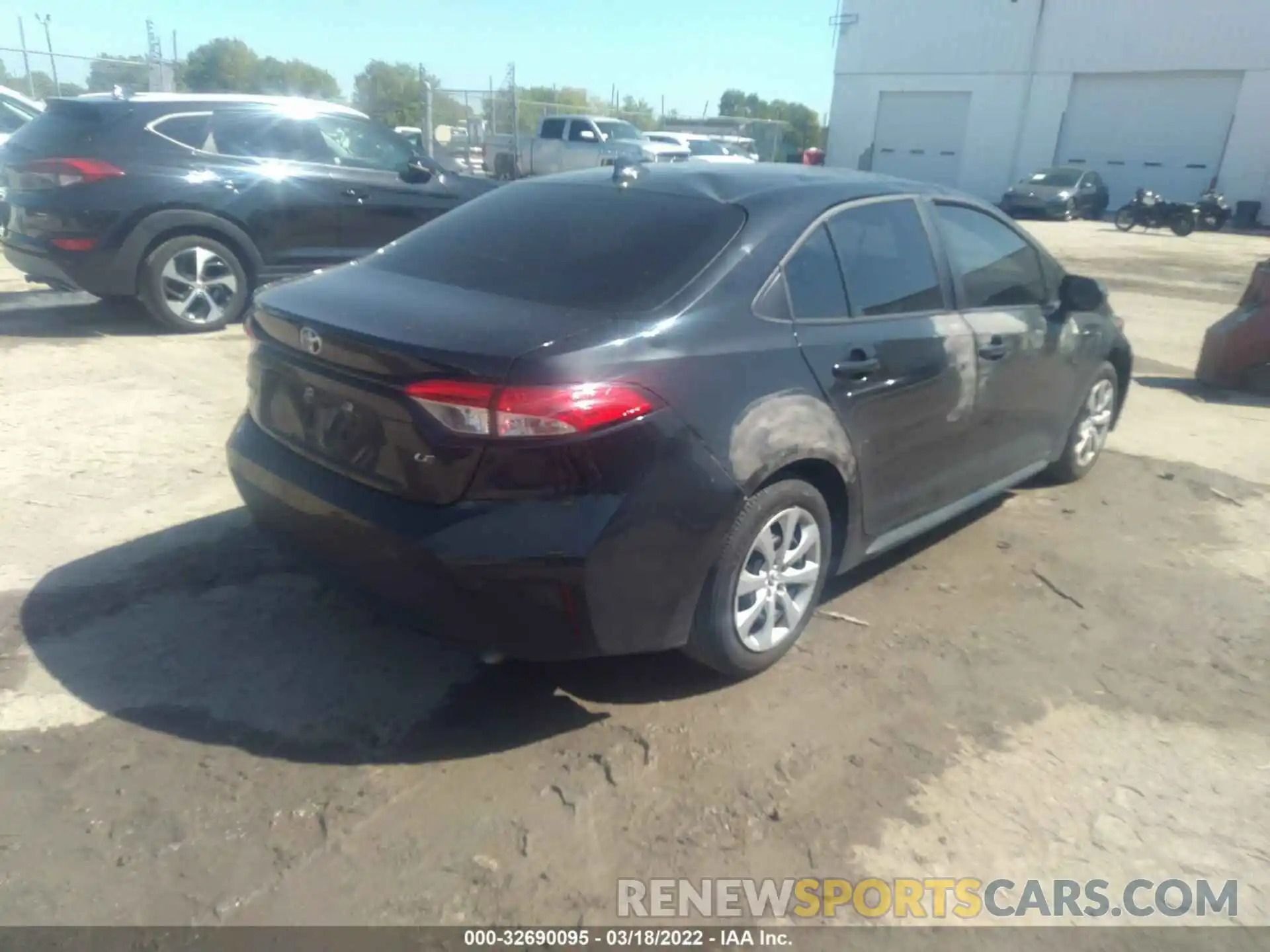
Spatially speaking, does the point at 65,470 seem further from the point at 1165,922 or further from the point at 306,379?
the point at 1165,922

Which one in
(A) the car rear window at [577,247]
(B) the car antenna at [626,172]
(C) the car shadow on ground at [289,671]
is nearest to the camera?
(C) the car shadow on ground at [289,671]

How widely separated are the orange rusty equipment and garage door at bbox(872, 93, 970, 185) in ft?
94.0

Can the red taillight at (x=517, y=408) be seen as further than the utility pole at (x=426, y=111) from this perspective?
No

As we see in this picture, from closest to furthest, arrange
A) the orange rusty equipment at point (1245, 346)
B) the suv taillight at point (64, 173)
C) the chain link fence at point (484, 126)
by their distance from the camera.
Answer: the suv taillight at point (64, 173) → the orange rusty equipment at point (1245, 346) → the chain link fence at point (484, 126)

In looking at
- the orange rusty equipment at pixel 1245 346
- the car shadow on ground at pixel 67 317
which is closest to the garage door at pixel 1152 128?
the orange rusty equipment at pixel 1245 346

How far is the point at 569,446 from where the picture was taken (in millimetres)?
2639

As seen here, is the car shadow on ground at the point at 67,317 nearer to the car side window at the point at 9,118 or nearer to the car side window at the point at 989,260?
the car side window at the point at 989,260

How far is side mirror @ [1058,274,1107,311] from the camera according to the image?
463 cm

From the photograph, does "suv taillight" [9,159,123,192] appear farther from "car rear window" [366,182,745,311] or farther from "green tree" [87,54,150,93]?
"green tree" [87,54,150,93]

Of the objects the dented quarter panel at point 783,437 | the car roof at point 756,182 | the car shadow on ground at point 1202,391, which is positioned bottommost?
the car shadow on ground at point 1202,391

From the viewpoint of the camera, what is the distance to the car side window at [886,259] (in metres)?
3.54

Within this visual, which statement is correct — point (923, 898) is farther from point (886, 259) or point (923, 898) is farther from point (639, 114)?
point (639, 114)

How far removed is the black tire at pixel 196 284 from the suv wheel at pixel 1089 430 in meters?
6.06

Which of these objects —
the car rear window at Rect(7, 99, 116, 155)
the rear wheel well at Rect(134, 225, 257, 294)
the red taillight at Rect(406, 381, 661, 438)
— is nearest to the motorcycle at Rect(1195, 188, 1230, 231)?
the rear wheel well at Rect(134, 225, 257, 294)
